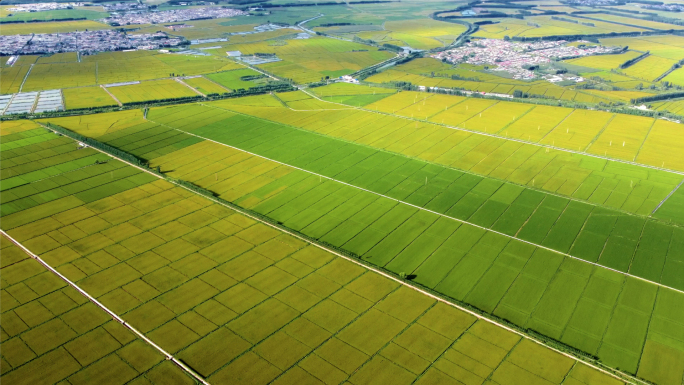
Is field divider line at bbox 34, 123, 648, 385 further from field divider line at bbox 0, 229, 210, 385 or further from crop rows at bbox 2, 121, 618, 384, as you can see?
crop rows at bbox 2, 121, 618, 384

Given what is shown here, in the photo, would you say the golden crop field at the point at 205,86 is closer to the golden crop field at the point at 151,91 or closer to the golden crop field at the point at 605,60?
the golden crop field at the point at 151,91

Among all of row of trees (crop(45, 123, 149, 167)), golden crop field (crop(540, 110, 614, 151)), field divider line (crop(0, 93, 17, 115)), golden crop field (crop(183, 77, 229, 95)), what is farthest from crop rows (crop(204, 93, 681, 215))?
field divider line (crop(0, 93, 17, 115))

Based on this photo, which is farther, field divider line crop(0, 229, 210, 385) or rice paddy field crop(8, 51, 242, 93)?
rice paddy field crop(8, 51, 242, 93)

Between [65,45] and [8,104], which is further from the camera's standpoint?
[65,45]

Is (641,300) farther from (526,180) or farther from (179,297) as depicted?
(179,297)

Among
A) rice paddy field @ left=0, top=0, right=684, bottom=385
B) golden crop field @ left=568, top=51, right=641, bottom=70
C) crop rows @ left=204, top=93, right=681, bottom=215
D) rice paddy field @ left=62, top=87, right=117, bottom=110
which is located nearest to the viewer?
rice paddy field @ left=0, top=0, right=684, bottom=385

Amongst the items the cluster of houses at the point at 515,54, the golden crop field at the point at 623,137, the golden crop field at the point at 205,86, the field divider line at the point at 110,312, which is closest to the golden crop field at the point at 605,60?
the cluster of houses at the point at 515,54

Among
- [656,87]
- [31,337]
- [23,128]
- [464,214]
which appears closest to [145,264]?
[31,337]

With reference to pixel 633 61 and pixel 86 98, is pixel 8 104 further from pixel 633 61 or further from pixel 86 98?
pixel 633 61

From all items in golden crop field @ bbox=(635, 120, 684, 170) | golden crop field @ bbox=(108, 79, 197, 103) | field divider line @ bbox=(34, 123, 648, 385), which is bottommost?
field divider line @ bbox=(34, 123, 648, 385)

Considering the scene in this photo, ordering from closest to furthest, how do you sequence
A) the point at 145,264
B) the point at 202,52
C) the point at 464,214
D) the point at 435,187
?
the point at 145,264, the point at 464,214, the point at 435,187, the point at 202,52

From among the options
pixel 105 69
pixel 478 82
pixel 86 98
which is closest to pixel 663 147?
pixel 478 82
